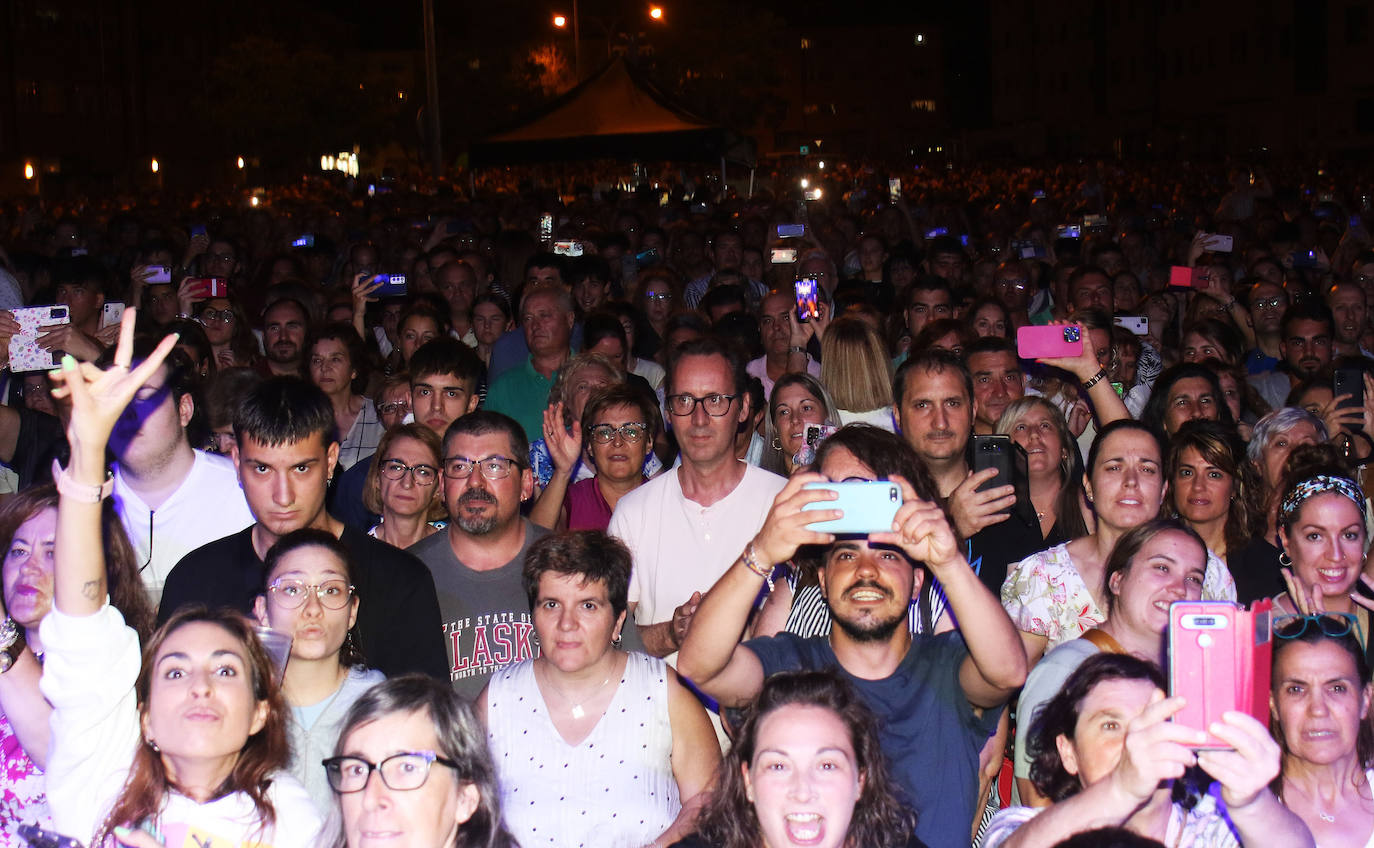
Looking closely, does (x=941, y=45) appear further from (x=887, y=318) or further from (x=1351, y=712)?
(x=1351, y=712)

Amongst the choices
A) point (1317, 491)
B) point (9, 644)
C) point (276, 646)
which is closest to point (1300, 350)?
point (1317, 491)

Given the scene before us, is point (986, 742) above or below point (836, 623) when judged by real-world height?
below

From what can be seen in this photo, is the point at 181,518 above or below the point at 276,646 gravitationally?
above

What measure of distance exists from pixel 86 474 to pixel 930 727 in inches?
84.1

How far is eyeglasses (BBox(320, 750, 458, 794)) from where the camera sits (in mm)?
3170

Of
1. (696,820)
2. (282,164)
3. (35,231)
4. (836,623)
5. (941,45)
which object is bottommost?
(696,820)

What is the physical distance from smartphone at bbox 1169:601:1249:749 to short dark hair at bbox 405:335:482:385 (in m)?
4.08

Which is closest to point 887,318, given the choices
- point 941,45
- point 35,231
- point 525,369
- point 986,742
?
point 525,369

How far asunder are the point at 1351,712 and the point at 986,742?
0.94 meters

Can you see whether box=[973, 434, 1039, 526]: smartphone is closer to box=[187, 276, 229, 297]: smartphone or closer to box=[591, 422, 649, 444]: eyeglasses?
box=[591, 422, 649, 444]: eyeglasses

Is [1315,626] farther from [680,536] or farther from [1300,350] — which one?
[1300,350]

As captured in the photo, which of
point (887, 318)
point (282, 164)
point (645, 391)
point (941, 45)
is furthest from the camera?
point (941, 45)

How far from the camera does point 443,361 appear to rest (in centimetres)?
635

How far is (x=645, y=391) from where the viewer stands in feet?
19.2
